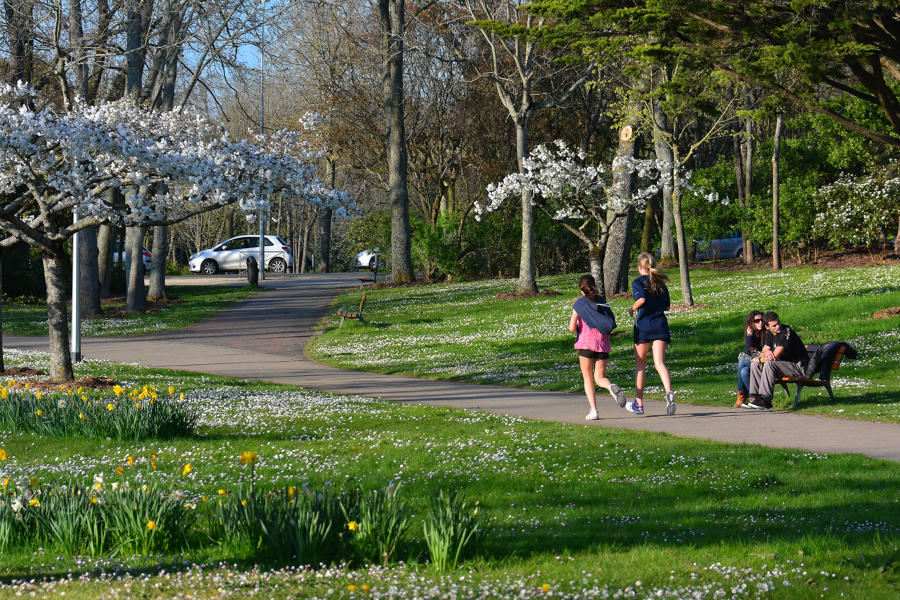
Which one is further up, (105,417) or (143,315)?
(143,315)

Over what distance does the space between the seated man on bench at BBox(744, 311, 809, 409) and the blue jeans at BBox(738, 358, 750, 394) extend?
94mm

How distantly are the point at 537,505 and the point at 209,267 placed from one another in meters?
43.6

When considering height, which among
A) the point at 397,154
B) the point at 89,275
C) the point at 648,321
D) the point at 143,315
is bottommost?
the point at 143,315

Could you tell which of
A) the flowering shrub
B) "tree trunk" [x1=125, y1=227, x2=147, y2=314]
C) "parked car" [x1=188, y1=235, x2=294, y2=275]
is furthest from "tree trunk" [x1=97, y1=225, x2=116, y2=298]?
the flowering shrub

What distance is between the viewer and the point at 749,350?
38.7 ft

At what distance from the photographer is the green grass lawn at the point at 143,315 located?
24.1 m

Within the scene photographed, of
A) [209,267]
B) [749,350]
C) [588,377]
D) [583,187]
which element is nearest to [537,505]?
[588,377]

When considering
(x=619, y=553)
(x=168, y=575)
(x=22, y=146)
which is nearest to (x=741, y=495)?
(x=619, y=553)

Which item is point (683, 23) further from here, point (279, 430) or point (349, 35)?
point (349, 35)

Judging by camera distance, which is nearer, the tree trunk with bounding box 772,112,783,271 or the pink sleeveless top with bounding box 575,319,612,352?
the pink sleeveless top with bounding box 575,319,612,352

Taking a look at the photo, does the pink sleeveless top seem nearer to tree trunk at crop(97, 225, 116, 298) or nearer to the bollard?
tree trunk at crop(97, 225, 116, 298)

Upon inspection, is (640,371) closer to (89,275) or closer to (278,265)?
(89,275)

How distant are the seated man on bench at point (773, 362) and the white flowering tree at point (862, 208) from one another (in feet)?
63.1

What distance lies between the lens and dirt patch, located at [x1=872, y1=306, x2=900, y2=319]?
1662 centimetres
